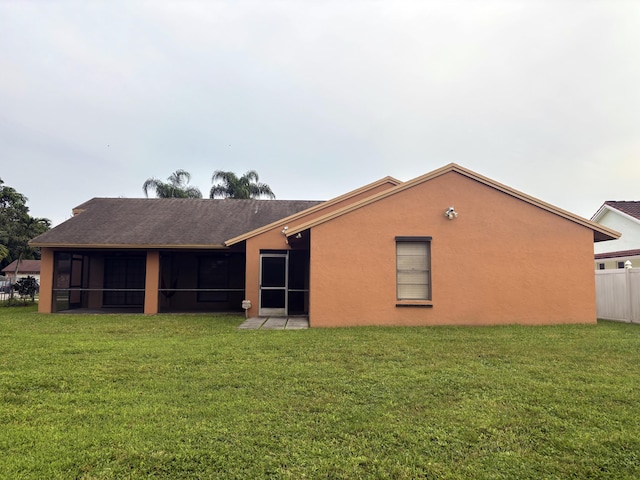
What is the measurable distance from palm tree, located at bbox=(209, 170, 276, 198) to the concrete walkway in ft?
72.0

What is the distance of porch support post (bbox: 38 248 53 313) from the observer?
1384 centimetres

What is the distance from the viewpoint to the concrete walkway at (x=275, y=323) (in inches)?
400

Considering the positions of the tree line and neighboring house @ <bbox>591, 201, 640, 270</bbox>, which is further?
the tree line

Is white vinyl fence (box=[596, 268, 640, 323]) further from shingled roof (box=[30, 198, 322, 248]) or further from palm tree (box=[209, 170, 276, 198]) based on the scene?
palm tree (box=[209, 170, 276, 198])

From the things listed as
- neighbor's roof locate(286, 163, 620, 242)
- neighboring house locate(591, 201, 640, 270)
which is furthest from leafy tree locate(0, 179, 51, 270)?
neighboring house locate(591, 201, 640, 270)

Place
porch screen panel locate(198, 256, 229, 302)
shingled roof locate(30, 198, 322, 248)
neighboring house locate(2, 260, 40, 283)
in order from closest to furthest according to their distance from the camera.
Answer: shingled roof locate(30, 198, 322, 248)
porch screen panel locate(198, 256, 229, 302)
neighboring house locate(2, 260, 40, 283)

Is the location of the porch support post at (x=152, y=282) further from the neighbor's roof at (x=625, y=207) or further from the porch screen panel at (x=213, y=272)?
the neighbor's roof at (x=625, y=207)

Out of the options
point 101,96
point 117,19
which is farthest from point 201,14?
point 101,96

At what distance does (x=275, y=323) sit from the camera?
1098cm

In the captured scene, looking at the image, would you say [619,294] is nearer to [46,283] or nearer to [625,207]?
[625,207]

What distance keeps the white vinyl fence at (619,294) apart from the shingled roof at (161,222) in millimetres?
11683

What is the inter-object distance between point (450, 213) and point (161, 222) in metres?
11.2

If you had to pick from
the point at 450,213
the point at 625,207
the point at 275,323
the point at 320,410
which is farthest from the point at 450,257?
the point at 625,207

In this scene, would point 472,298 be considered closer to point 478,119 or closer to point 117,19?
point 478,119
